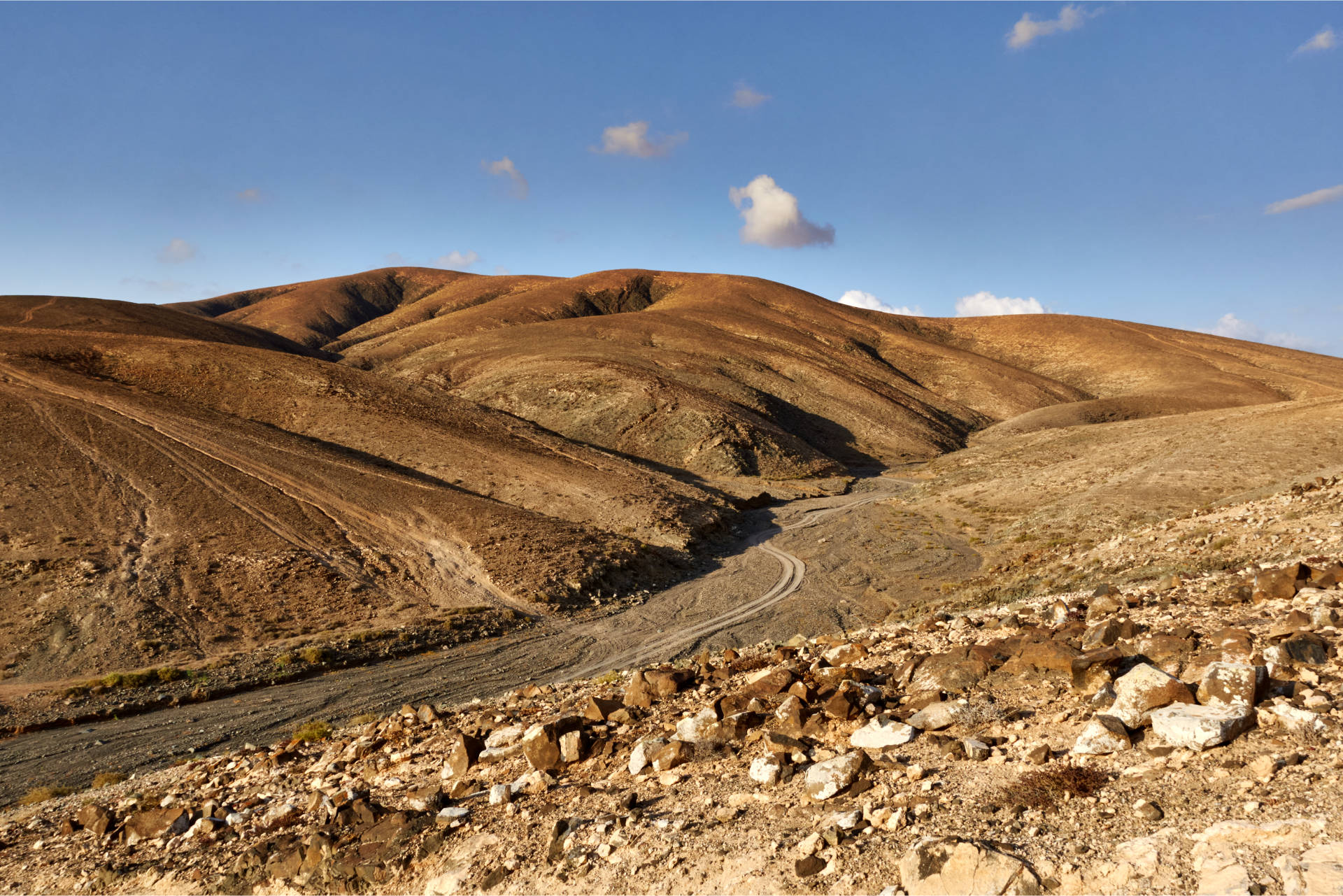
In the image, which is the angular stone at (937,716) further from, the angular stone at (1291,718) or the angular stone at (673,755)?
the angular stone at (1291,718)

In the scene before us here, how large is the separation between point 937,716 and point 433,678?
16.8 metres

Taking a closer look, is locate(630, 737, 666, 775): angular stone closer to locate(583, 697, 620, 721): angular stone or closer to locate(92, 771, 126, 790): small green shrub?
locate(583, 697, 620, 721): angular stone

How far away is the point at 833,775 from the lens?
23.2ft

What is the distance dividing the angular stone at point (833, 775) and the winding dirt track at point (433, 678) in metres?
14.1

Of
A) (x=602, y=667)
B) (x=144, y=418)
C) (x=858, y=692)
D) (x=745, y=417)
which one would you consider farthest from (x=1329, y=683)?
(x=745, y=417)

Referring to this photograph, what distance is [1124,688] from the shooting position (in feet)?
23.0

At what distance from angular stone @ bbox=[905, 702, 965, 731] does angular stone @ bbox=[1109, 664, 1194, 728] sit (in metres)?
1.59

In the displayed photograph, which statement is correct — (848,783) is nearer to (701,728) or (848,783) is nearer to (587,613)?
(701,728)

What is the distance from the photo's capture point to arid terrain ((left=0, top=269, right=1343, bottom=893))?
686 centimetres

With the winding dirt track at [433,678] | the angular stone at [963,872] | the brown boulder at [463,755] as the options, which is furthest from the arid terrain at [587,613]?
the brown boulder at [463,755]

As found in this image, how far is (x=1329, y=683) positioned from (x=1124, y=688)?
74.0 inches

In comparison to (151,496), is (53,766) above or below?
below

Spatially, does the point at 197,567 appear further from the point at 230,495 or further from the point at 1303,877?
the point at 1303,877

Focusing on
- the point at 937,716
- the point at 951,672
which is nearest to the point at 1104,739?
the point at 937,716
